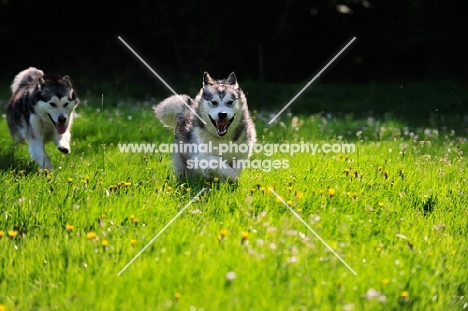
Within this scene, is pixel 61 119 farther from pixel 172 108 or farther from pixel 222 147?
pixel 222 147

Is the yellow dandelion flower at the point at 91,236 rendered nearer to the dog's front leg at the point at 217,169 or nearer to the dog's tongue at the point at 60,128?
the dog's front leg at the point at 217,169

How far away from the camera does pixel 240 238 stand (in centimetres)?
410

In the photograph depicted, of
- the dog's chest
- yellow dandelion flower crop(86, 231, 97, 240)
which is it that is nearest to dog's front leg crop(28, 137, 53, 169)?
the dog's chest

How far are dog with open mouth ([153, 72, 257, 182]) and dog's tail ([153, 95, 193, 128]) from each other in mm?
451

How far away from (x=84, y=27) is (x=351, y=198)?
57.7 ft

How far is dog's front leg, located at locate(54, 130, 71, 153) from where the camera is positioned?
265 inches

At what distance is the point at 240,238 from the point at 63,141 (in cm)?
351

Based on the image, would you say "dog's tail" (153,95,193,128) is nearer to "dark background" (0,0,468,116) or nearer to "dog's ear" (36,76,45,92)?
"dog's ear" (36,76,45,92)

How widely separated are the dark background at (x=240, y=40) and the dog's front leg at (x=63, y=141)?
1102 centimetres

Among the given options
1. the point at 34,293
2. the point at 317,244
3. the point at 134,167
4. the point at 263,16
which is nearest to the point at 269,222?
the point at 317,244

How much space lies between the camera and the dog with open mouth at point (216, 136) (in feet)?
19.5

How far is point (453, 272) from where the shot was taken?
3.76 metres

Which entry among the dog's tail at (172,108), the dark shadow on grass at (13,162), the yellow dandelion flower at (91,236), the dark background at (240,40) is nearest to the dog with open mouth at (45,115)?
the dark shadow on grass at (13,162)

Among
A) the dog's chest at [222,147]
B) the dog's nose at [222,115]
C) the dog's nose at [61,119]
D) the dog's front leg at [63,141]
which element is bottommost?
the dog's front leg at [63,141]
